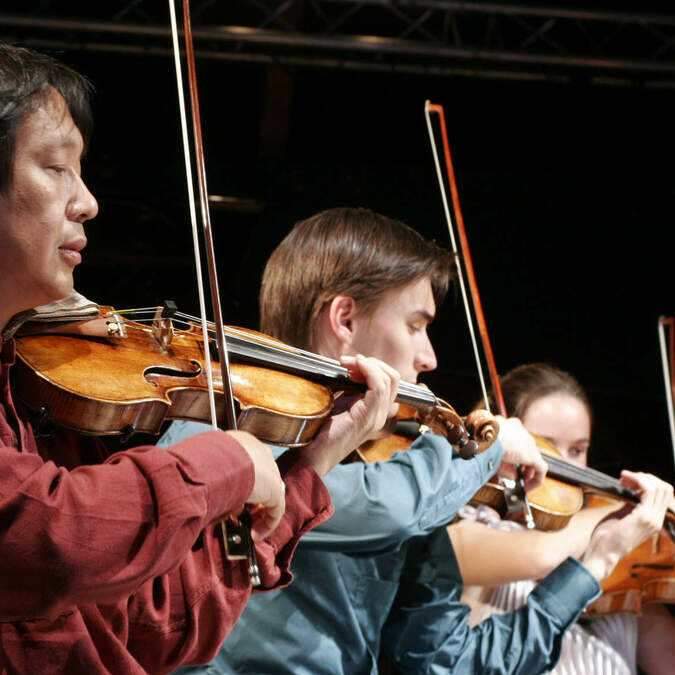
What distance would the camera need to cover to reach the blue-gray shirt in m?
1.56

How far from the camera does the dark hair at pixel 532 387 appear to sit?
2541 mm

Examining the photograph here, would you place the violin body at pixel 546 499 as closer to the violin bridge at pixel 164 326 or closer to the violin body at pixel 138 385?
the violin body at pixel 138 385

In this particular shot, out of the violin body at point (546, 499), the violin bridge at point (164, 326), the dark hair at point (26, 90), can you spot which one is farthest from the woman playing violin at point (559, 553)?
the dark hair at point (26, 90)

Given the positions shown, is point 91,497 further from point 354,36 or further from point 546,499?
point 354,36

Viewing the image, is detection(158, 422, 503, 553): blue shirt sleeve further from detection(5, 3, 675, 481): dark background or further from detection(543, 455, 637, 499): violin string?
detection(5, 3, 675, 481): dark background

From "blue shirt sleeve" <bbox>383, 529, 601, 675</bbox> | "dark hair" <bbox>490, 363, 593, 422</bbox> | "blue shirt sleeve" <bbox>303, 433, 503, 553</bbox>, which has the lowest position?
"blue shirt sleeve" <bbox>383, 529, 601, 675</bbox>

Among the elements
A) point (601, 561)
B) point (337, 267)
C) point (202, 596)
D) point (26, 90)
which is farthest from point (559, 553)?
point (26, 90)

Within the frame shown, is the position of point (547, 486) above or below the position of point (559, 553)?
above

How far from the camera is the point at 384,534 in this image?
1.56 metres

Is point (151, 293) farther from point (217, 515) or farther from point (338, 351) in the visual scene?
point (217, 515)

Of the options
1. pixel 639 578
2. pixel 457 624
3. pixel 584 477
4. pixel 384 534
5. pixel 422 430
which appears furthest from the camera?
pixel 639 578

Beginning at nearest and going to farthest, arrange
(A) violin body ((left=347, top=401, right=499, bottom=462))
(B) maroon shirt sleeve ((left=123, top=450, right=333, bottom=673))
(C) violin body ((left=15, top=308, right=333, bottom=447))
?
1. (C) violin body ((left=15, top=308, right=333, bottom=447))
2. (B) maroon shirt sleeve ((left=123, top=450, right=333, bottom=673))
3. (A) violin body ((left=347, top=401, right=499, bottom=462))

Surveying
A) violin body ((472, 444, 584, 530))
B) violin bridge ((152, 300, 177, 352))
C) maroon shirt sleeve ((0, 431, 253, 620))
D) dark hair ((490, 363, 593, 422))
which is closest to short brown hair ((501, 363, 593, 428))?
dark hair ((490, 363, 593, 422))

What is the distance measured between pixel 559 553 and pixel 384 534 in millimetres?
715
